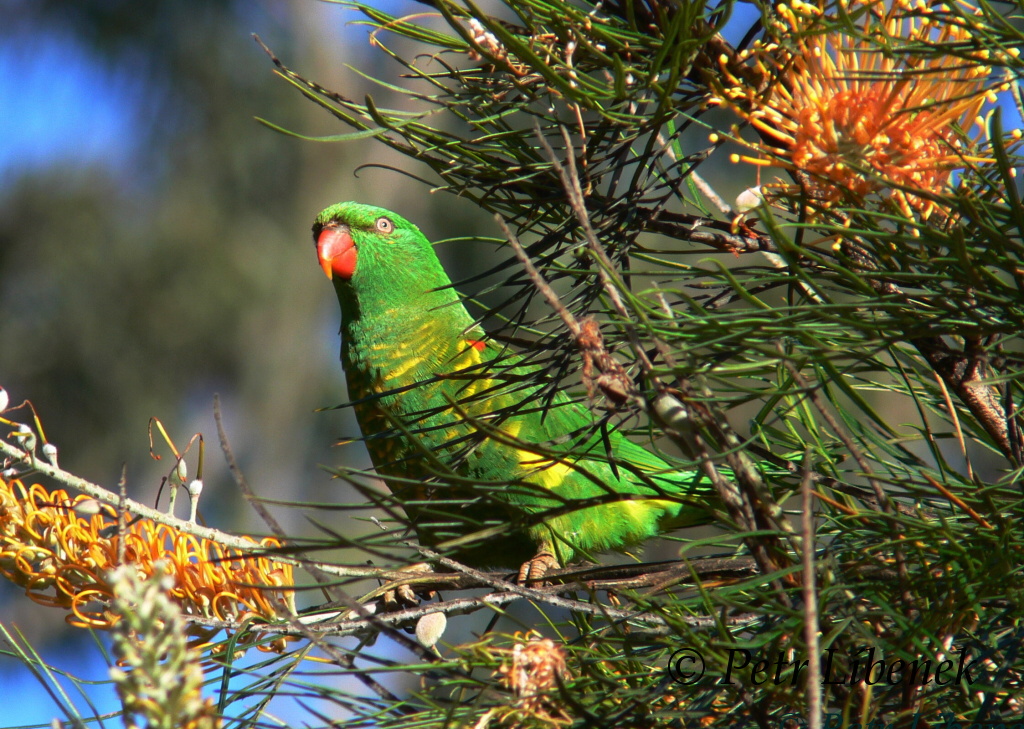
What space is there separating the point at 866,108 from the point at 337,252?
1.35 metres

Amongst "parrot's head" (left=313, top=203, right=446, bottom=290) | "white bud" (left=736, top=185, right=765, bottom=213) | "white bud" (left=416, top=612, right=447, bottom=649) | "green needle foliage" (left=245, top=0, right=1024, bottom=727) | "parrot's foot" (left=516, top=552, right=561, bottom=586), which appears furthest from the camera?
"parrot's head" (left=313, top=203, right=446, bottom=290)

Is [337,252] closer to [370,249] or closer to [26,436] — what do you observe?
[370,249]

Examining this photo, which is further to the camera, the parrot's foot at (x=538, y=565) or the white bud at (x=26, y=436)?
the parrot's foot at (x=538, y=565)

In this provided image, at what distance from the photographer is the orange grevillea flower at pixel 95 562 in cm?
74

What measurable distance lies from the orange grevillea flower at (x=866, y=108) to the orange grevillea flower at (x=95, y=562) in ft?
1.85

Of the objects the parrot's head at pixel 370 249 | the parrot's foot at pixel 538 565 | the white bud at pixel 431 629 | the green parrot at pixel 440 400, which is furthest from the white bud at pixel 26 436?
the parrot's head at pixel 370 249

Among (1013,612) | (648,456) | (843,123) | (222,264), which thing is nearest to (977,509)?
(1013,612)

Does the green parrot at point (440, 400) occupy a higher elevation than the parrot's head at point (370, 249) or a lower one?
lower

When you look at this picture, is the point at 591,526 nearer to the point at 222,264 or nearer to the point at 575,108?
the point at 575,108

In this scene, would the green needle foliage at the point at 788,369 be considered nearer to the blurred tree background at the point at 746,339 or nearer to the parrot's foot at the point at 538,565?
the blurred tree background at the point at 746,339

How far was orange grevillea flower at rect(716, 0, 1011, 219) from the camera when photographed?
583mm

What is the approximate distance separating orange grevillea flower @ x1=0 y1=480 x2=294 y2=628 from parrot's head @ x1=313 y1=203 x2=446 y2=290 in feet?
3.29

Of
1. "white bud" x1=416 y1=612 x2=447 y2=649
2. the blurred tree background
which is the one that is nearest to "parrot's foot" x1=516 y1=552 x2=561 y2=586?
the blurred tree background

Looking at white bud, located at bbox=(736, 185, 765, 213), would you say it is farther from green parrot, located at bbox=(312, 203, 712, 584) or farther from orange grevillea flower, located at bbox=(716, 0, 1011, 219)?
green parrot, located at bbox=(312, 203, 712, 584)
